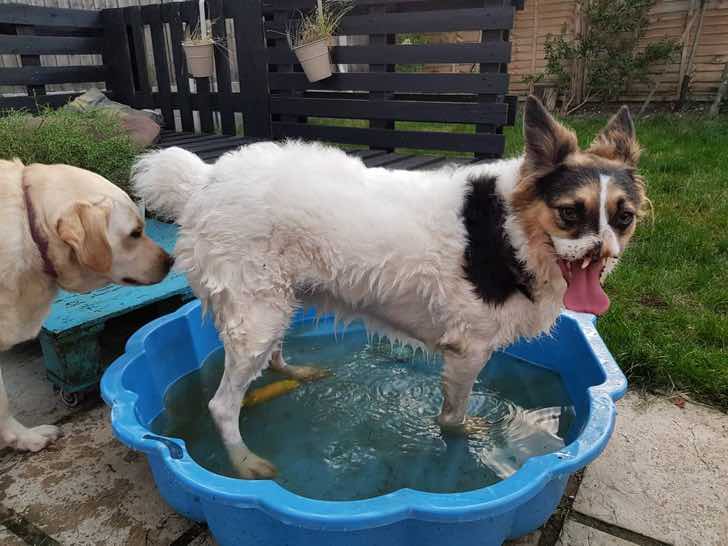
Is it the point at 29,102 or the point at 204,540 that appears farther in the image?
the point at 29,102

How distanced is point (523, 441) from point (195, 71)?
5431 mm

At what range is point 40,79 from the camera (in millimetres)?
6773

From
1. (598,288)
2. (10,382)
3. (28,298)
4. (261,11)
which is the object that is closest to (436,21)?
(261,11)

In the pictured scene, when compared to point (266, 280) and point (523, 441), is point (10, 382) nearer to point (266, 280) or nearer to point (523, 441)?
point (266, 280)

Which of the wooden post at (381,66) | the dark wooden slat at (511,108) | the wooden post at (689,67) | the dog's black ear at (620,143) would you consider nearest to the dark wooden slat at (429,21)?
the wooden post at (381,66)

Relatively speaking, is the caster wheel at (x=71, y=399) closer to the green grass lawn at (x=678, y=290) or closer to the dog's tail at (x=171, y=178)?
the dog's tail at (x=171, y=178)

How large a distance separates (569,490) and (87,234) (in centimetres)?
242

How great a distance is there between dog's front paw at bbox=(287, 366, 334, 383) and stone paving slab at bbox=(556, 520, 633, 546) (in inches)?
65.1

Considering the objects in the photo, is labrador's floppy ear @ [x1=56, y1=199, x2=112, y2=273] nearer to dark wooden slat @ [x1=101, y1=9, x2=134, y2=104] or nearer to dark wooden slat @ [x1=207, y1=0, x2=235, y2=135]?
dark wooden slat @ [x1=207, y1=0, x2=235, y2=135]

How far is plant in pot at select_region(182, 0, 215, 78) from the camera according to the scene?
608 centimetres

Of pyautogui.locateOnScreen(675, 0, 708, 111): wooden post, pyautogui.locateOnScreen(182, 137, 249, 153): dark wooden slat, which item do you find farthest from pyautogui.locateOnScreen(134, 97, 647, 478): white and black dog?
pyautogui.locateOnScreen(675, 0, 708, 111): wooden post

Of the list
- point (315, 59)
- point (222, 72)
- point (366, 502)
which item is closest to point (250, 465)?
point (366, 502)

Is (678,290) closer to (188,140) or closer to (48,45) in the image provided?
(188,140)

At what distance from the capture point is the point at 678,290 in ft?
13.4
